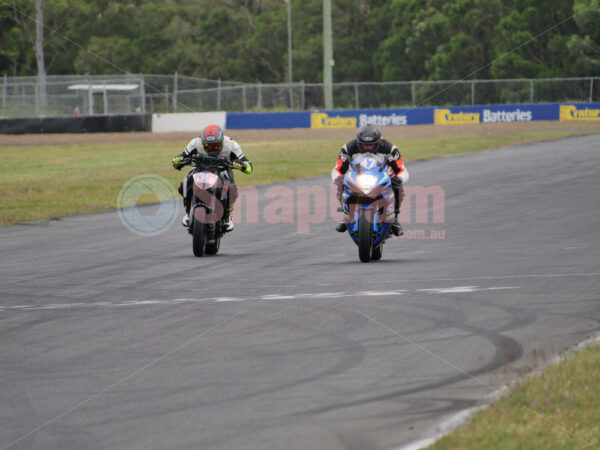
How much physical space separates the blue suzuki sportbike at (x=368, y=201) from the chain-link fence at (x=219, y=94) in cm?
3590

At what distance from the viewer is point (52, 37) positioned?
89.6 metres

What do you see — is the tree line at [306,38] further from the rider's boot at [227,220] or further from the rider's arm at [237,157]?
the rider's boot at [227,220]

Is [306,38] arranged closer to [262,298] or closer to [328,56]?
[328,56]

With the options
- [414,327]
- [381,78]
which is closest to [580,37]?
[381,78]

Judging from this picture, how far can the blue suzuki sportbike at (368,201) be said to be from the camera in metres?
11.6

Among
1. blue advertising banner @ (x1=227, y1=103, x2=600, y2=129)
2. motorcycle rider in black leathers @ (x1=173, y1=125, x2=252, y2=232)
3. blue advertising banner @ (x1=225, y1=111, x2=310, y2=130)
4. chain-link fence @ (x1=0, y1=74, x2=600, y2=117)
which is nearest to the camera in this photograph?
motorcycle rider in black leathers @ (x1=173, y1=125, x2=252, y2=232)

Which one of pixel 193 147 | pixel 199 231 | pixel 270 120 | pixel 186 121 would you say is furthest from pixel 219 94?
pixel 199 231

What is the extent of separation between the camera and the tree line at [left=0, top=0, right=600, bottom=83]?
6241 centimetres

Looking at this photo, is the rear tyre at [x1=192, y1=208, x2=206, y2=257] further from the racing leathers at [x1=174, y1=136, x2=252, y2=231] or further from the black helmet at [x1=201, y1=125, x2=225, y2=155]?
the black helmet at [x1=201, y1=125, x2=225, y2=155]

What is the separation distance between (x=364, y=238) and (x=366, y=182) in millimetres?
678

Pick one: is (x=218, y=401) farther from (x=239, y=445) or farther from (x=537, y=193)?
(x=537, y=193)

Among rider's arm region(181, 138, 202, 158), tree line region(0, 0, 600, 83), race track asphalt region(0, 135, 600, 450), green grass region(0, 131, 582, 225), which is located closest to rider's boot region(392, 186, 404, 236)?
race track asphalt region(0, 135, 600, 450)

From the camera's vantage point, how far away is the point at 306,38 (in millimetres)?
86188

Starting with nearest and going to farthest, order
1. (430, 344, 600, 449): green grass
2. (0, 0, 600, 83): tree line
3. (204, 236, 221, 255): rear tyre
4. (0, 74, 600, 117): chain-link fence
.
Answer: (430, 344, 600, 449): green grass, (204, 236, 221, 255): rear tyre, (0, 74, 600, 117): chain-link fence, (0, 0, 600, 83): tree line
